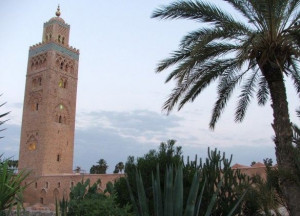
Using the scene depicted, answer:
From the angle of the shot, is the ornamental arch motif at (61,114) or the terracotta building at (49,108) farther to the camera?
the ornamental arch motif at (61,114)

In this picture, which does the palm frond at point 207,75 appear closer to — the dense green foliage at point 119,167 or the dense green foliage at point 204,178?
the dense green foliage at point 204,178

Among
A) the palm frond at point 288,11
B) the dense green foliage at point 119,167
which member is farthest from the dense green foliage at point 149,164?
the dense green foliage at point 119,167

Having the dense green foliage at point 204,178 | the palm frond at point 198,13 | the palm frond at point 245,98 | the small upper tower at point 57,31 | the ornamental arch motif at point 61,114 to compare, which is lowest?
the dense green foliage at point 204,178

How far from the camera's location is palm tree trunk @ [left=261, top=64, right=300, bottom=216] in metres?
5.86

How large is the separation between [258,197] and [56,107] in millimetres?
28275

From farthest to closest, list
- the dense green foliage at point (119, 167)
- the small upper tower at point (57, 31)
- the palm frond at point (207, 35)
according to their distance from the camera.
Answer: the dense green foliage at point (119, 167), the small upper tower at point (57, 31), the palm frond at point (207, 35)

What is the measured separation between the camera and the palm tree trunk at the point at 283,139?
5.86m

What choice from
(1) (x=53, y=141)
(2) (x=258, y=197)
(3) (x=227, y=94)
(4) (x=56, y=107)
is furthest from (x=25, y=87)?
(2) (x=258, y=197)

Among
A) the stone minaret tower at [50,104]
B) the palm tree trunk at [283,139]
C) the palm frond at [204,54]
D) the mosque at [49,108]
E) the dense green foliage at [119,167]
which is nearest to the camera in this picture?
the palm tree trunk at [283,139]

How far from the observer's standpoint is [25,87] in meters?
34.0

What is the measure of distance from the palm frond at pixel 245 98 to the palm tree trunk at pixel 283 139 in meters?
1.45

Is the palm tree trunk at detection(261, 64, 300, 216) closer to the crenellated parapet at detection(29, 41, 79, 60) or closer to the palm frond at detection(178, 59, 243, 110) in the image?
the palm frond at detection(178, 59, 243, 110)

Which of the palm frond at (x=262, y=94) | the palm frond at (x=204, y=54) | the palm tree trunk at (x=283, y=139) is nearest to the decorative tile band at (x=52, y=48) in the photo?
the palm frond at (x=262, y=94)

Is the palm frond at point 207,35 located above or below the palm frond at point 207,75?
above
